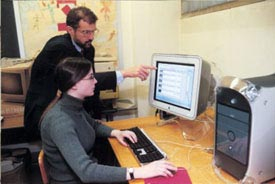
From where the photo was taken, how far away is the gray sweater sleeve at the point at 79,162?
3.55 ft

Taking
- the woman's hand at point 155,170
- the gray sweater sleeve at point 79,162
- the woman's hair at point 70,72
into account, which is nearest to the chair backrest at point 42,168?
the gray sweater sleeve at point 79,162

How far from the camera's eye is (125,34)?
2570 mm

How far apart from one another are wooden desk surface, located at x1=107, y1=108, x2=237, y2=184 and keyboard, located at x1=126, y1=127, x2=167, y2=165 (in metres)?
0.03

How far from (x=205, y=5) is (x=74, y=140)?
135 cm

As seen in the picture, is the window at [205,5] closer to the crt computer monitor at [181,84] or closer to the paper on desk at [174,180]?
the crt computer monitor at [181,84]

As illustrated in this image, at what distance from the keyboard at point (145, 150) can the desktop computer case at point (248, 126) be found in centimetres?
32

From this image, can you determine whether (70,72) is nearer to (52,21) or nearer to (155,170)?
(155,170)

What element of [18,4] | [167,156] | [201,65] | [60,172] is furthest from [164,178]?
[18,4]

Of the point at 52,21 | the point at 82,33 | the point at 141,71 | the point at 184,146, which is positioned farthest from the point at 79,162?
the point at 52,21

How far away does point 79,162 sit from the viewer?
1.09 meters

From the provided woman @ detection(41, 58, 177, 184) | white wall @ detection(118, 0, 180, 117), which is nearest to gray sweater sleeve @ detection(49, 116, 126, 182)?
woman @ detection(41, 58, 177, 184)

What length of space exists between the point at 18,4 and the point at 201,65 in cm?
177

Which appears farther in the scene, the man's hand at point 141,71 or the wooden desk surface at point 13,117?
the wooden desk surface at point 13,117

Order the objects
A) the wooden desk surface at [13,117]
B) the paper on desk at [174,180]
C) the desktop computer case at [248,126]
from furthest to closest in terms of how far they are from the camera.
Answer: the wooden desk surface at [13,117] → the paper on desk at [174,180] → the desktop computer case at [248,126]
